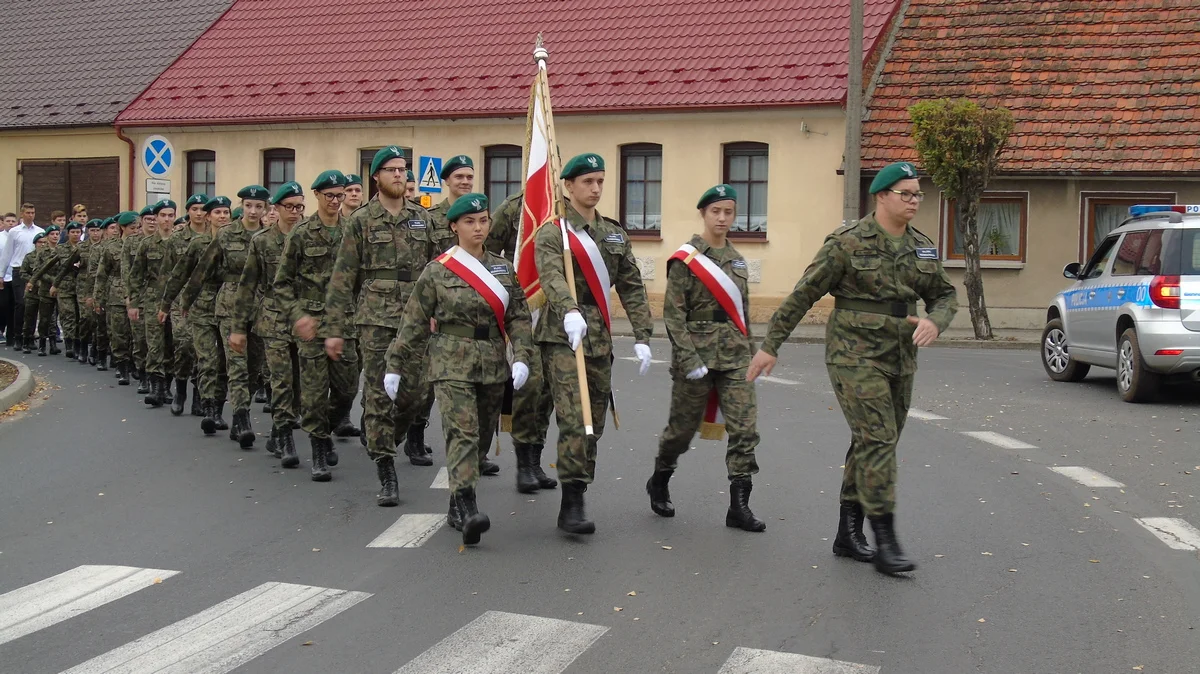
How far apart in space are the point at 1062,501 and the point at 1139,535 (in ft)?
3.41

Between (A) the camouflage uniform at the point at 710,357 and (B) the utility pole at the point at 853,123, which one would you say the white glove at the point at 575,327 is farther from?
(B) the utility pole at the point at 853,123

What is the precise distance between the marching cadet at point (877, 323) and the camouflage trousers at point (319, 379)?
3614 mm

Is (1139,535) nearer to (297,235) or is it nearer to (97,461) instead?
(297,235)

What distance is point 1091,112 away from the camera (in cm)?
2478

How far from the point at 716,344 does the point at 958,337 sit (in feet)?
53.0

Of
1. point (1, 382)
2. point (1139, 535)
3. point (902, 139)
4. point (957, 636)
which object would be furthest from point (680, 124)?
point (957, 636)

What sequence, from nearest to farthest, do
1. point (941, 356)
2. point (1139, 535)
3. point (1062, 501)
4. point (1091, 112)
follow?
point (1139, 535)
point (1062, 501)
point (941, 356)
point (1091, 112)

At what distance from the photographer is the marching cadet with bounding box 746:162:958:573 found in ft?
23.0

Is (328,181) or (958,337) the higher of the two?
(328,181)

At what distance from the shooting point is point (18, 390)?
1487cm

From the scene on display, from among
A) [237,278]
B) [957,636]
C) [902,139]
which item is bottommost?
[957,636]

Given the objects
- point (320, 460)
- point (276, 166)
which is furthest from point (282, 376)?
point (276, 166)

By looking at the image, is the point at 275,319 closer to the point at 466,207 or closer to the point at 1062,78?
the point at 466,207

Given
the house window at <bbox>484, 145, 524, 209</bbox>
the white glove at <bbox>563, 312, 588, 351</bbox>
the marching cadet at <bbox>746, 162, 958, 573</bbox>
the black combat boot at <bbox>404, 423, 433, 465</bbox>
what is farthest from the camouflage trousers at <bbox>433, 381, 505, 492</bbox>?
the house window at <bbox>484, 145, 524, 209</bbox>
